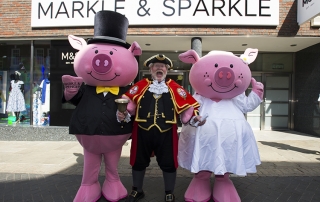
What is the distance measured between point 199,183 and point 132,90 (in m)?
1.52

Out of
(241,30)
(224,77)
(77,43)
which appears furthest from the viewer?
(241,30)

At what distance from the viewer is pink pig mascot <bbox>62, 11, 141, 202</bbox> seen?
292cm

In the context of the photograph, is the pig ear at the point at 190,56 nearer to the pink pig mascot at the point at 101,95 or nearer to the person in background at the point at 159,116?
the person in background at the point at 159,116

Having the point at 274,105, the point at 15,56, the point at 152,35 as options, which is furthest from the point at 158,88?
the point at 274,105

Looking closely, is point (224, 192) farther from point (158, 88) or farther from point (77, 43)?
point (77, 43)

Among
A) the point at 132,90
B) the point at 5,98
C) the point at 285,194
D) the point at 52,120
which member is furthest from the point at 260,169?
the point at 5,98

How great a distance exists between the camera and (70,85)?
292 centimetres

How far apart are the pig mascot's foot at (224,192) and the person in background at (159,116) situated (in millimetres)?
592

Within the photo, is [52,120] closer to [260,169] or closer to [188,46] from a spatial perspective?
[188,46]

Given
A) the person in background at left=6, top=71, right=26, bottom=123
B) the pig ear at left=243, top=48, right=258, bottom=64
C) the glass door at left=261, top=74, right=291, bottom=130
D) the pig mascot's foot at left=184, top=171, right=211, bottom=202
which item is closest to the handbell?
the pig mascot's foot at left=184, top=171, right=211, bottom=202

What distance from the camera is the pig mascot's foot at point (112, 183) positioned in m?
3.19

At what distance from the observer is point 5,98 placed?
8711 mm

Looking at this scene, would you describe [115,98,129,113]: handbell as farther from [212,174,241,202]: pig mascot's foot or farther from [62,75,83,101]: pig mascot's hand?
[212,174,241,202]: pig mascot's foot

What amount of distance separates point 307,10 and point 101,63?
21.0 ft
